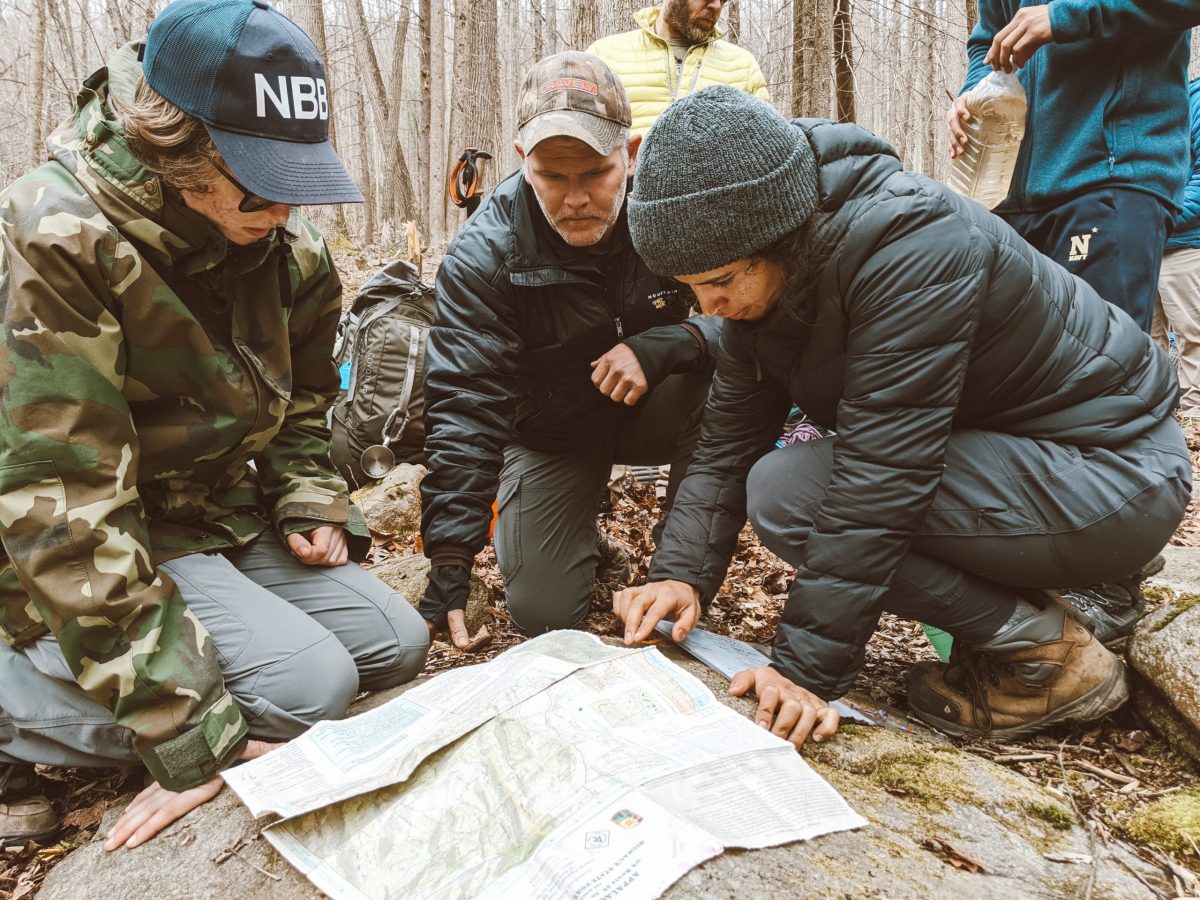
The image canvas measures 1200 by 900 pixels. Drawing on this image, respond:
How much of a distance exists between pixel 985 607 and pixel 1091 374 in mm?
699

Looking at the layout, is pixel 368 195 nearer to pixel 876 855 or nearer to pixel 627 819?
pixel 627 819

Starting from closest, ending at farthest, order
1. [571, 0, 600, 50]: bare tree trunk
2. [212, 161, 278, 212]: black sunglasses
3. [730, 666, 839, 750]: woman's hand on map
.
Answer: [212, 161, 278, 212]: black sunglasses, [730, 666, 839, 750]: woman's hand on map, [571, 0, 600, 50]: bare tree trunk

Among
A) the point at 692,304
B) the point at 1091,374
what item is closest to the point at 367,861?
the point at 1091,374

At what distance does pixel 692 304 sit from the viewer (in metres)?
3.64

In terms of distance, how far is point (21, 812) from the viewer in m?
2.18

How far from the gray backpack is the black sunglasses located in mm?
2521

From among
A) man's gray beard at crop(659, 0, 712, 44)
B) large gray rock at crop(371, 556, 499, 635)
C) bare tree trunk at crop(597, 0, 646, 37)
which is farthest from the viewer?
bare tree trunk at crop(597, 0, 646, 37)

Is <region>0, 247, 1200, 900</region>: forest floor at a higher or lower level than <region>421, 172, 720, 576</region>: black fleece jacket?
lower

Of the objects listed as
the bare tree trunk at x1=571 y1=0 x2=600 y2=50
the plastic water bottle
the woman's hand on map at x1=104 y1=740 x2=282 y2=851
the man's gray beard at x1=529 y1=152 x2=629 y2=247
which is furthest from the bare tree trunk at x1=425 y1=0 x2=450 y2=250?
the woman's hand on map at x1=104 y1=740 x2=282 y2=851

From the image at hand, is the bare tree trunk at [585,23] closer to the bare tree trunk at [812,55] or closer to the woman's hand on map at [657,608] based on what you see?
the bare tree trunk at [812,55]

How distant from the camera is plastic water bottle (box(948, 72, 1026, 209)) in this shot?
3.21 metres

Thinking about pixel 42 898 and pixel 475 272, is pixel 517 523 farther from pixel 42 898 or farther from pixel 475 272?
pixel 42 898

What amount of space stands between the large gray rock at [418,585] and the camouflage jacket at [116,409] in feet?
3.91

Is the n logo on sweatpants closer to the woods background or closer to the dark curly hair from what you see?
the woods background
